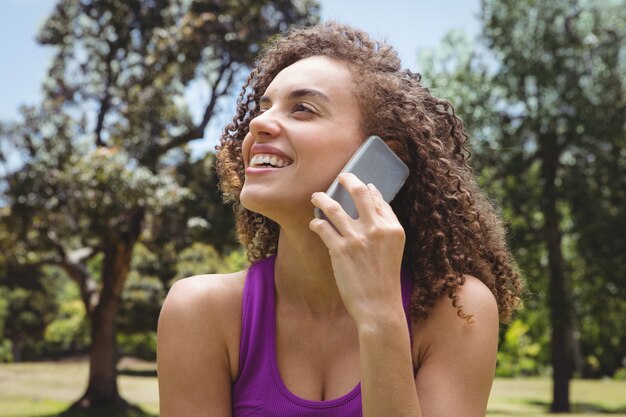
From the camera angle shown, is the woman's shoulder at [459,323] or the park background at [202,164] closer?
the woman's shoulder at [459,323]

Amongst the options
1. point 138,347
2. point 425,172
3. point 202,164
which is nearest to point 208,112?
point 202,164

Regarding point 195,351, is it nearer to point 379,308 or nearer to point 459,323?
point 379,308

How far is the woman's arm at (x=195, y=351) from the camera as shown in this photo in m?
2.21

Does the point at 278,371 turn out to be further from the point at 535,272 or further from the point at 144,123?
the point at 535,272

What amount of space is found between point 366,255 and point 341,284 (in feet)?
0.35

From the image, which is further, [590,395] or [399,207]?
→ [590,395]

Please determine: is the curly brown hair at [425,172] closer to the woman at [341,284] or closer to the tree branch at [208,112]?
the woman at [341,284]

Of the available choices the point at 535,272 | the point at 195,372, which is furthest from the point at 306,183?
the point at 535,272

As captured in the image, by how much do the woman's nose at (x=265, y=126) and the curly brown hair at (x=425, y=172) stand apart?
11.8 inches

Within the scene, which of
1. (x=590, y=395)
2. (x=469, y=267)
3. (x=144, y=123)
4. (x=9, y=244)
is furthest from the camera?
(x=590, y=395)

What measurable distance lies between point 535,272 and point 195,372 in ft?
75.6

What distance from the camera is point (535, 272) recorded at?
23.9 meters

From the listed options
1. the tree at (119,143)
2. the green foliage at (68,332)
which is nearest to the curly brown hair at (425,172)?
the tree at (119,143)

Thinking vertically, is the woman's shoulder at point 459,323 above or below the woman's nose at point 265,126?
below
